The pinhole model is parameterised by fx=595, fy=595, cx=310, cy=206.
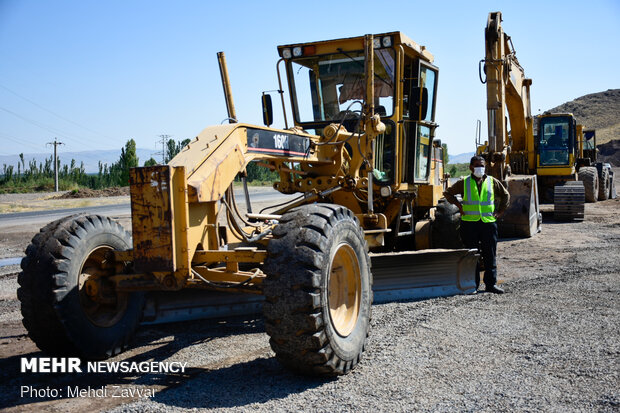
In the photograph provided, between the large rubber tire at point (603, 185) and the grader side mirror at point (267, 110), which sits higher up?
the grader side mirror at point (267, 110)

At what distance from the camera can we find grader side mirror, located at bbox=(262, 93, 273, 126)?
7.36 metres

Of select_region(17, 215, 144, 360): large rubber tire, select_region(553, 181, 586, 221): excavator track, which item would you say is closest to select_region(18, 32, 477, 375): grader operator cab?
select_region(17, 215, 144, 360): large rubber tire

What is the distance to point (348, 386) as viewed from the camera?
14.2ft

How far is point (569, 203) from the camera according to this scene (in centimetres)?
1563

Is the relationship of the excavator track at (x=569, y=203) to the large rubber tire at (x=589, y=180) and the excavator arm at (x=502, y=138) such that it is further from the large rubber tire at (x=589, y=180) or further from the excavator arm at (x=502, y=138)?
the large rubber tire at (x=589, y=180)

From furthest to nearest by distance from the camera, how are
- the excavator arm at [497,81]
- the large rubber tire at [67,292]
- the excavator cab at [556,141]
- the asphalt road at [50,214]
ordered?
the asphalt road at [50,214] < the excavator cab at [556,141] < the excavator arm at [497,81] < the large rubber tire at [67,292]

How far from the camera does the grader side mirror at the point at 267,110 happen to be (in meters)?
7.36

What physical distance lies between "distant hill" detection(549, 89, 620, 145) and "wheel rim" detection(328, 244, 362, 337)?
213 ft

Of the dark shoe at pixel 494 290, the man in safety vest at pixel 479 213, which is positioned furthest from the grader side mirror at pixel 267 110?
the dark shoe at pixel 494 290

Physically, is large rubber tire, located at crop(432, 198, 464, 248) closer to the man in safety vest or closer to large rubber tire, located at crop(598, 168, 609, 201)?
the man in safety vest

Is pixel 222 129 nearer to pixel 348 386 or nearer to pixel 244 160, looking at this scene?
pixel 244 160

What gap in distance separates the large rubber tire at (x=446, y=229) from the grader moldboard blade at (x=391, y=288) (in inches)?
46.0

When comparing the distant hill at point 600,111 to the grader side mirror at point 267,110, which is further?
the distant hill at point 600,111

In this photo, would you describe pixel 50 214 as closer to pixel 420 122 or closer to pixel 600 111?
pixel 420 122
